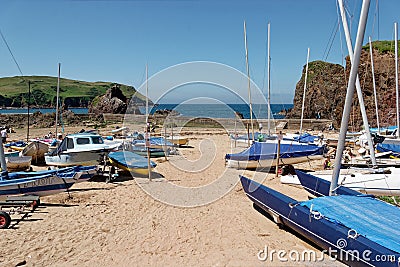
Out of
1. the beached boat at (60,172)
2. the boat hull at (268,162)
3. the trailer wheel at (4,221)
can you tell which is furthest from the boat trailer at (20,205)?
the boat hull at (268,162)

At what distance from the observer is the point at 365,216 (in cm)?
653

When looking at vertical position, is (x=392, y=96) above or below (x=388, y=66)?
below

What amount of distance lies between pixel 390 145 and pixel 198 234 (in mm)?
14136

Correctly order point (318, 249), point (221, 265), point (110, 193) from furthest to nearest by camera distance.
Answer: point (110, 193)
point (318, 249)
point (221, 265)

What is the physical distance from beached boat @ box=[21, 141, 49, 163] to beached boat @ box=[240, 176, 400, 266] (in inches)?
564

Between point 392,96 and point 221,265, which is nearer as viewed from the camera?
point 221,265

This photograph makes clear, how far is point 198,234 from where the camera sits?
8.16 metres

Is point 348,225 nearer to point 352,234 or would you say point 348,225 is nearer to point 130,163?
point 352,234

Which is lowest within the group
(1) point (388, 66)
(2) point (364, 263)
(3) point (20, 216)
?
(3) point (20, 216)

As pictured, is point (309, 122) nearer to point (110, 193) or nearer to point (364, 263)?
point (110, 193)

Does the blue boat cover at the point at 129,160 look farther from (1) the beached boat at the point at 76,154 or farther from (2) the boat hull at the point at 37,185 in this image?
(2) the boat hull at the point at 37,185

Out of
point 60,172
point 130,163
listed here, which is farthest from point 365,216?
point 130,163

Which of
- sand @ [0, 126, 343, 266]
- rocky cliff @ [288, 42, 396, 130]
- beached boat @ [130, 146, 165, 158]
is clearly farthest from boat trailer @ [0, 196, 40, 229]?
rocky cliff @ [288, 42, 396, 130]

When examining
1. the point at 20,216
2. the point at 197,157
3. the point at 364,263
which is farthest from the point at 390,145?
the point at 20,216
